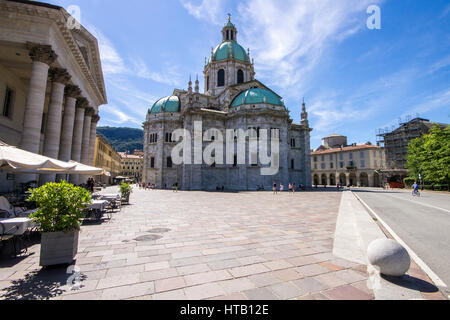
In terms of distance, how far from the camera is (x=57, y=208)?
14.0 ft

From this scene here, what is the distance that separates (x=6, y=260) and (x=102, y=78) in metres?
25.2

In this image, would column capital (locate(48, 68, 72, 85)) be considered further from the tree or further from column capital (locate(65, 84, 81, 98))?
the tree

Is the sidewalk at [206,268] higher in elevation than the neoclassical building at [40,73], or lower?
lower

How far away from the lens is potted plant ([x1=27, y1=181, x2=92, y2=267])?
4.19 meters

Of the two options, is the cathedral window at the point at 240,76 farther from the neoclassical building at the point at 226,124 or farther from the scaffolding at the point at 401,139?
the scaffolding at the point at 401,139

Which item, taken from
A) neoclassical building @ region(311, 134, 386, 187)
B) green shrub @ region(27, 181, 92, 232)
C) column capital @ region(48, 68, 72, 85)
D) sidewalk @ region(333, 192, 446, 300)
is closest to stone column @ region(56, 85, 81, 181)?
column capital @ region(48, 68, 72, 85)

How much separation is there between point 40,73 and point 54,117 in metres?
3.12

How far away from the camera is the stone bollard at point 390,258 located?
3496 mm

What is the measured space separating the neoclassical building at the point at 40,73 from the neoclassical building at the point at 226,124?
Result: 1839 centimetres

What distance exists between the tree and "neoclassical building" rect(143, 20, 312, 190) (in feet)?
61.9

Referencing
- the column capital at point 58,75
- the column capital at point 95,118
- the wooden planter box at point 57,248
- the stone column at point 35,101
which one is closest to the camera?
the wooden planter box at point 57,248

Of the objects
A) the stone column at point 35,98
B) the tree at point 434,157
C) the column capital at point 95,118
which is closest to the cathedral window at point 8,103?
the stone column at point 35,98

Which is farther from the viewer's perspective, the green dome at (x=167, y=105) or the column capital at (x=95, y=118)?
the green dome at (x=167, y=105)
